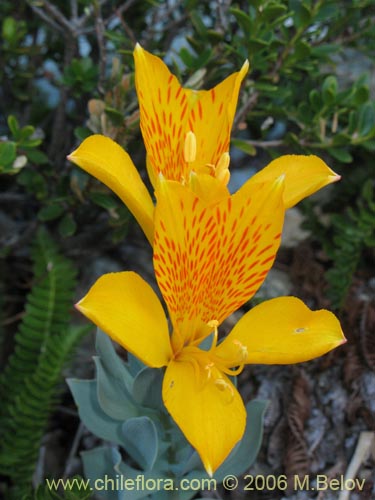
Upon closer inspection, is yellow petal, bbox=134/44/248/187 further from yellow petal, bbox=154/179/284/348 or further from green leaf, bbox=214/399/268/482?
green leaf, bbox=214/399/268/482

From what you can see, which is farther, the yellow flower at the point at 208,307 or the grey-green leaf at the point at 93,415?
the grey-green leaf at the point at 93,415

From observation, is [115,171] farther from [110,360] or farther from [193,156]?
[110,360]

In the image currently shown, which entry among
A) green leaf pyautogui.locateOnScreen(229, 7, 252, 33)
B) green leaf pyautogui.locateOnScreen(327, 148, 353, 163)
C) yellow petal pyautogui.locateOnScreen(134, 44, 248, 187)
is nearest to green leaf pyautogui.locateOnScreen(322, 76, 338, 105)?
green leaf pyautogui.locateOnScreen(327, 148, 353, 163)

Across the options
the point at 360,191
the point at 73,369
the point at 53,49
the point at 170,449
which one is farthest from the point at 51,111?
the point at 170,449

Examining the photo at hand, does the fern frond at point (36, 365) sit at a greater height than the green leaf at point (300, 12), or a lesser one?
lesser

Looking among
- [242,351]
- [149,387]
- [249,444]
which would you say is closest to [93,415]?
[149,387]

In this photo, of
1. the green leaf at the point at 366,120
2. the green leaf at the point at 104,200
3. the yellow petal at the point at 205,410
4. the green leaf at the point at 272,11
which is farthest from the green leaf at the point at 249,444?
the green leaf at the point at 272,11

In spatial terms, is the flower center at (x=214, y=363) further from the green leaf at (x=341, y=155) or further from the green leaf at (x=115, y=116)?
the green leaf at (x=341, y=155)
